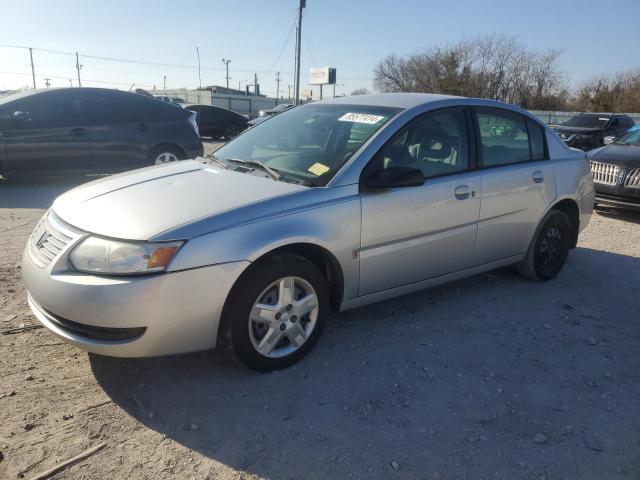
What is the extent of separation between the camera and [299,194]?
319cm

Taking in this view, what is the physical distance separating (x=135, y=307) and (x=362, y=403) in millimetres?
1310

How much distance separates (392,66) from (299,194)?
2571 inches

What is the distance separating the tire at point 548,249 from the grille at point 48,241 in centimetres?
376

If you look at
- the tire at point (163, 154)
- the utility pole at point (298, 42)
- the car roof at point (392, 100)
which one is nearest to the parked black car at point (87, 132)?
the tire at point (163, 154)

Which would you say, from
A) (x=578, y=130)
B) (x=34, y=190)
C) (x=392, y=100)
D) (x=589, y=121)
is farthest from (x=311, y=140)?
(x=589, y=121)

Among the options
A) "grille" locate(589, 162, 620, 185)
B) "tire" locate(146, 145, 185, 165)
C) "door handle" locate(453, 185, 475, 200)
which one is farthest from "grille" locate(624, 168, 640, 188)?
"tire" locate(146, 145, 185, 165)

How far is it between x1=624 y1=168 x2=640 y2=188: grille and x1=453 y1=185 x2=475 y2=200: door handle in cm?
513

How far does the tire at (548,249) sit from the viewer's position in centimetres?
480

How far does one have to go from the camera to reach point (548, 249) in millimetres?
4930

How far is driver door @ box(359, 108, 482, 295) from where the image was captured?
3.50 m

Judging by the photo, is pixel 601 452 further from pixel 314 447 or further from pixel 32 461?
pixel 32 461

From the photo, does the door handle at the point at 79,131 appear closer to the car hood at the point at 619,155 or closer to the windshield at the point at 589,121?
the car hood at the point at 619,155

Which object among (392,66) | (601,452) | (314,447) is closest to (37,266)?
(314,447)

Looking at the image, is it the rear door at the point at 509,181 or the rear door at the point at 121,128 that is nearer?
the rear door at the point at 509,181
